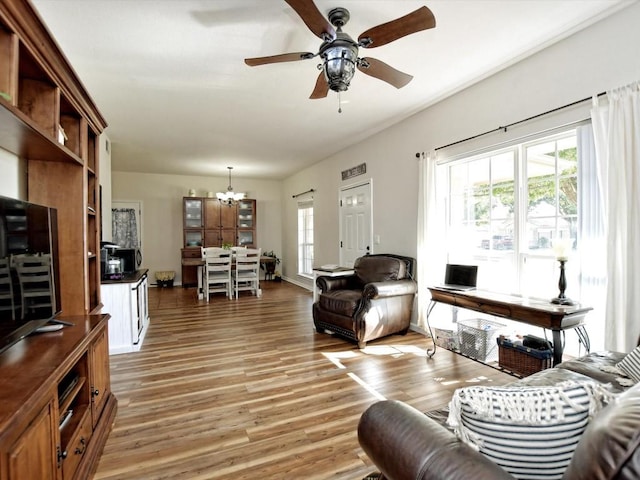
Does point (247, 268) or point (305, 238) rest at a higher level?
point (305, 238)

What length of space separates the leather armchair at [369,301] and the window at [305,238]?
335 cm

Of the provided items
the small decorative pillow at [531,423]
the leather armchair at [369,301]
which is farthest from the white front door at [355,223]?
the small decorative pillow at [531,423]

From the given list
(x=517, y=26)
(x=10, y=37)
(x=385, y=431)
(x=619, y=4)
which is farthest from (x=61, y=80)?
(x=619, y=4)

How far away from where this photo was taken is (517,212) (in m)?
2.99

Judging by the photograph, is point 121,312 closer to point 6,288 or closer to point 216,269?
point 6,288

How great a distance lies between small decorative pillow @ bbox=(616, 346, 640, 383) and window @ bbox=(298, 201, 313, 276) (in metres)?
6.12

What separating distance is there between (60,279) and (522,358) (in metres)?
3.28

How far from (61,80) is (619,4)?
3.45 meters

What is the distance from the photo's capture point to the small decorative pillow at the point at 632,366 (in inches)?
63.2

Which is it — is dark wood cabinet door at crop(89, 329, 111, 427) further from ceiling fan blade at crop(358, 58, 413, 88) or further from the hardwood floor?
ceiling fan blade at crop(358, 58, 413, 88)

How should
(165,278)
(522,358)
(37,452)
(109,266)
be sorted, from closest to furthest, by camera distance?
(37,452), (522,358), (109,266), (165,278)

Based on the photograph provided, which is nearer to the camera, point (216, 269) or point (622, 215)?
point (622, 215)

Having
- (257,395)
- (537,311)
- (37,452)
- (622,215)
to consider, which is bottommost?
(257,395)

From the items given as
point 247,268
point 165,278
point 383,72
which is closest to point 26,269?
point 383,72
